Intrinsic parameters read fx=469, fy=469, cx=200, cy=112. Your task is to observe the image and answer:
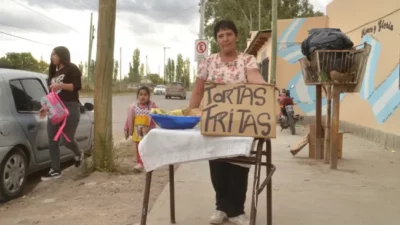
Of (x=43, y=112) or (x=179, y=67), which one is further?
(x=179, y=67)

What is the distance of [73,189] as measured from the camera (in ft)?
18.0

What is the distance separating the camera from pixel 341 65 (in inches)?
268

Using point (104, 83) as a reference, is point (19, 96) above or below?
below

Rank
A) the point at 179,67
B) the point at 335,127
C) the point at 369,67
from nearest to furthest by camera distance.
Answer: the point at 335,127 < the point at 369,67 < the point at 179,67

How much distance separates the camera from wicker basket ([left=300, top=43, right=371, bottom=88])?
22.1ft

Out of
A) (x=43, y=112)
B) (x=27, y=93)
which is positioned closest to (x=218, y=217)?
(x=43, y=112)

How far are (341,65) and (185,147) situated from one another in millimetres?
4154

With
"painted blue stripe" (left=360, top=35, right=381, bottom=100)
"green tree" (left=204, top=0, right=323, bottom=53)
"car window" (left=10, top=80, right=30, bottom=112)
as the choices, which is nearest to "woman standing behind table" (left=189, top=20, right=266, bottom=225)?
"car window" (left=10, top=80, right=30, bottom=112)

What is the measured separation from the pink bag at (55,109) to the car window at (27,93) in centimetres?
27

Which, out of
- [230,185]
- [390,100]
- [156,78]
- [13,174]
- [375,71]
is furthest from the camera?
[156,78]

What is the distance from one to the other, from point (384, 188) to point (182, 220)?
2809 millimetres

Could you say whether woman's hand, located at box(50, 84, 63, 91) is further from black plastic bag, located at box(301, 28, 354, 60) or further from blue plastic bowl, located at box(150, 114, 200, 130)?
black plastic bag, located at box(301, 28, 354, 60)

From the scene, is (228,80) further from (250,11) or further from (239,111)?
(250,11)

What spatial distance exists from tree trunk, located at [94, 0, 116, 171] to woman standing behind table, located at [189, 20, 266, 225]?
7.55 feet
